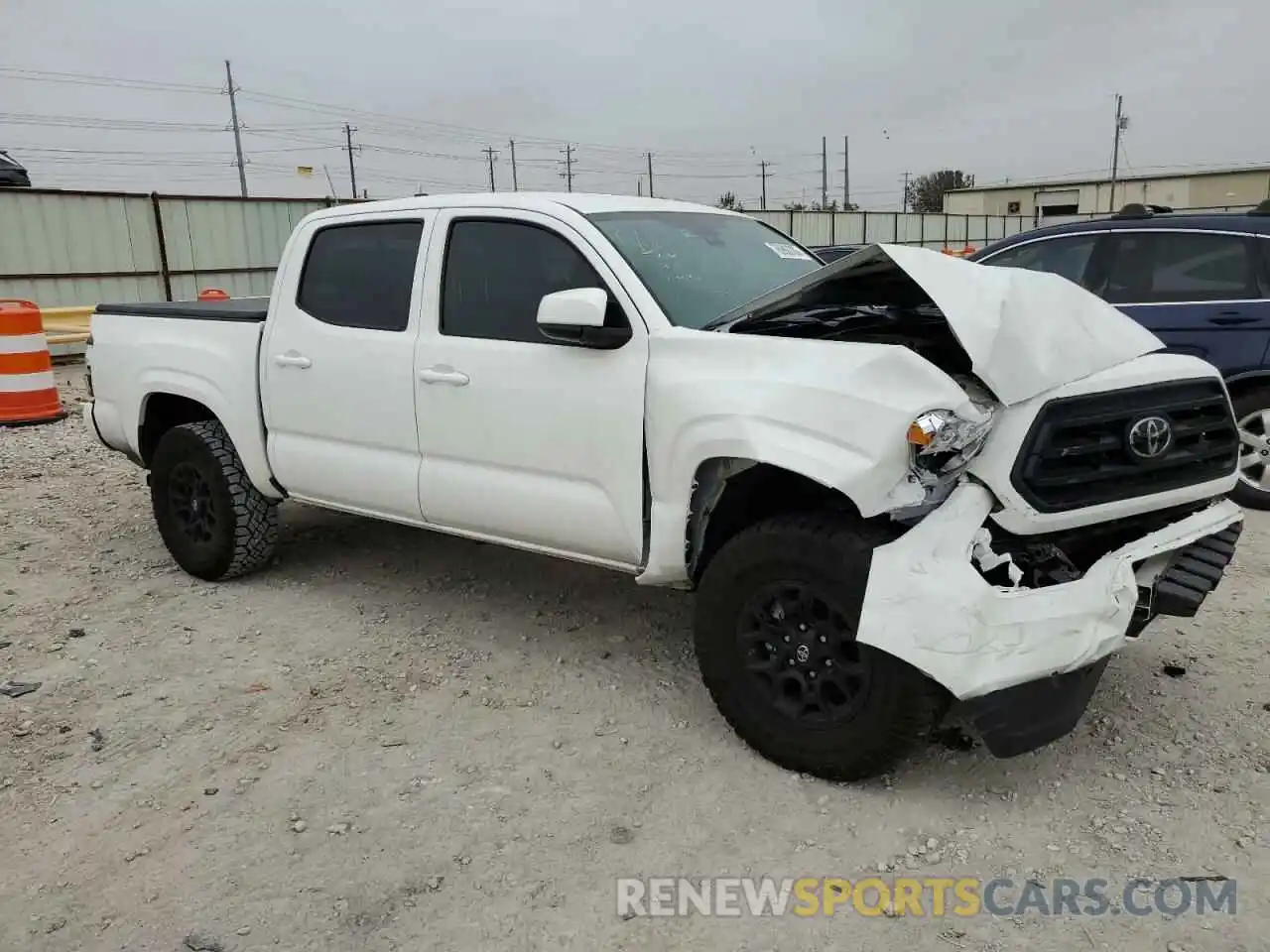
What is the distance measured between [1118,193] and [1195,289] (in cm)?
6029

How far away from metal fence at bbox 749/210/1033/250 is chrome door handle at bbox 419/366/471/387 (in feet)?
76.8

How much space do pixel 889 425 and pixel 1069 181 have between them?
233 feet

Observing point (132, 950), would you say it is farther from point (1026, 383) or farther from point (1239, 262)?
point (1239, 262)

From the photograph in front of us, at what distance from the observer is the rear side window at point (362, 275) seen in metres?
4.30

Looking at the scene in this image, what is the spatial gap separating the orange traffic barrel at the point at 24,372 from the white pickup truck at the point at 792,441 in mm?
5898

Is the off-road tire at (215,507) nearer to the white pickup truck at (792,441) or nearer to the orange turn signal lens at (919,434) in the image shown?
the white pickup truck at (792,441)

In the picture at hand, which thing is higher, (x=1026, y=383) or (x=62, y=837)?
(x=1026, y=383)

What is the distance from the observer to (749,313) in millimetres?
3396

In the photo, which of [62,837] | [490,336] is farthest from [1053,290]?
Answer: [62,837]

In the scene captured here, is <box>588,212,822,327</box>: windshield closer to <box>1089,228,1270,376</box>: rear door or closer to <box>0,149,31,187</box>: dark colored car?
<box>1089,228,1270,376</box>: rear door

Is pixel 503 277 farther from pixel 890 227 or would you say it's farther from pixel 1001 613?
pixel 890 227

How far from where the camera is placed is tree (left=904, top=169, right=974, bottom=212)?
8544 cm
